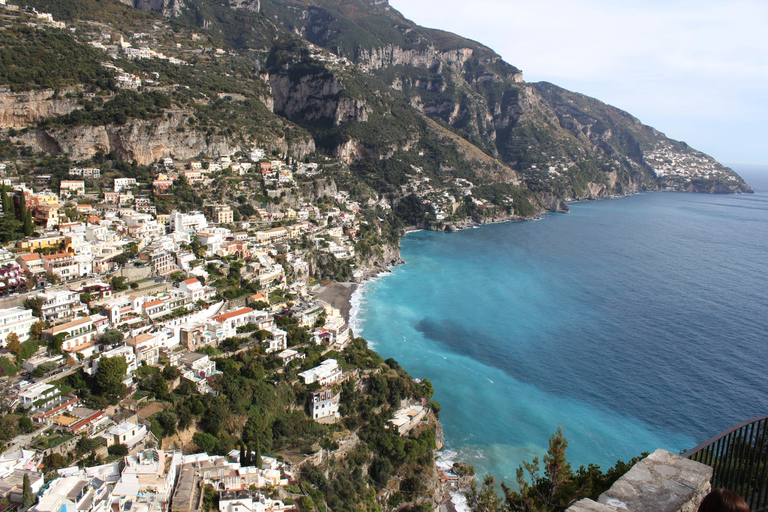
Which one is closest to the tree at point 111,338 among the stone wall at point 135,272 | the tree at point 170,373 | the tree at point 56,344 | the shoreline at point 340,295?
the tree at point 56,344

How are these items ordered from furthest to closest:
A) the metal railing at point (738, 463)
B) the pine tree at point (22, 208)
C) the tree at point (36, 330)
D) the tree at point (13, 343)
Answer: the pine tree at point (22, 208) < the tree at point (36, 330) < the tree at point (13, 343) < the metal railing at point (738, 463)

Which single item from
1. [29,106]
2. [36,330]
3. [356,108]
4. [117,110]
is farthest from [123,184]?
[356,108]

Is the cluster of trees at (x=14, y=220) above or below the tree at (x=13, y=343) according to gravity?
above

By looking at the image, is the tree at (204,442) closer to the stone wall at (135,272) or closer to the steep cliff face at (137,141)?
the stone wall at (135,272)

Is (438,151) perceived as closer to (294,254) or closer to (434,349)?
(294,254)

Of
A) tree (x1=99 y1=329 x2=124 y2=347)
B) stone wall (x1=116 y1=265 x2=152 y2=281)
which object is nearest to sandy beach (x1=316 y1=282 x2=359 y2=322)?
stone wall (x1=116 y1=265 x2=152 y2=281)

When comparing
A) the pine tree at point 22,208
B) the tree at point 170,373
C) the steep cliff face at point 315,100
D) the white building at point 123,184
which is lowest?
the tree at point 170,373

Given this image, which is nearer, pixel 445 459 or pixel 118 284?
pixel 445 459

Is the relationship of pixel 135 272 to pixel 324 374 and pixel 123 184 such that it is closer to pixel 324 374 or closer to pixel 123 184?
pixel 324 374

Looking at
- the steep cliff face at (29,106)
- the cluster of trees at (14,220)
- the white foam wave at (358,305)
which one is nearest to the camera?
the cluster of trees at (14,220)
